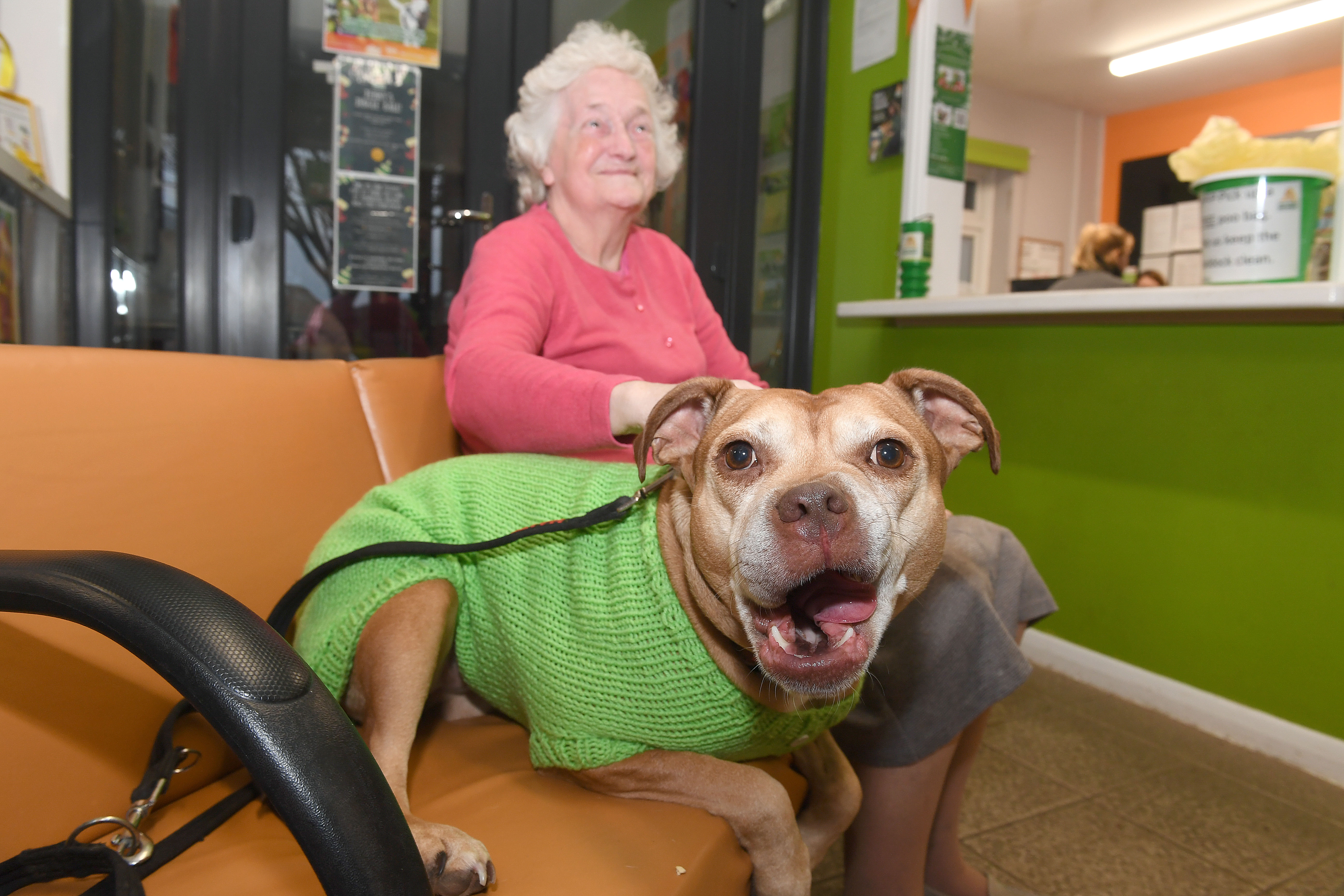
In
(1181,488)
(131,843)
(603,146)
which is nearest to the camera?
(131,843)

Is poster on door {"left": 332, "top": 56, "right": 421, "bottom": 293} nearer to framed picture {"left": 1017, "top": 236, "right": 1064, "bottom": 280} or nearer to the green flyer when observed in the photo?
the green flyer

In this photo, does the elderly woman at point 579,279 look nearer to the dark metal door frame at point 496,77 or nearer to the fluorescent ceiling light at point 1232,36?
the dark metal door frame at point 496,77

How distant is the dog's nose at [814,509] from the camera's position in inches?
32.9

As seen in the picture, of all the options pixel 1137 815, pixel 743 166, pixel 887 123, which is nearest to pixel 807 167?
pixel 743 166

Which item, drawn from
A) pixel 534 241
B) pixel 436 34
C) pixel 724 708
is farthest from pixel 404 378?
pixel 436 34

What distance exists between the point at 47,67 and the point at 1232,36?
23.4 feet

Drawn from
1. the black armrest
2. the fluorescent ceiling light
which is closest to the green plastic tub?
the black armrest

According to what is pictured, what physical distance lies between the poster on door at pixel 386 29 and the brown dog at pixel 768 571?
230 cm

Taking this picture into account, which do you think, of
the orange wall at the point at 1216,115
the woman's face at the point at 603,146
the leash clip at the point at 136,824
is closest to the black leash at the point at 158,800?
the leash clip at the point at 136,824

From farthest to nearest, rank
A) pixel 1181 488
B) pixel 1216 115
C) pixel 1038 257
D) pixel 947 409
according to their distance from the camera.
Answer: pixel 1038 257 < pixel 1216 115 < pixel 1181 488 < pixel 947 409

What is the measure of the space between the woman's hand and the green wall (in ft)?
5.90

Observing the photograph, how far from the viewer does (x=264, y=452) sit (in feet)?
3.85

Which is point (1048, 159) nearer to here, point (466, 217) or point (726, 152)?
point (726, 152)

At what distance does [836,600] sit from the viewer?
93 centimetres
